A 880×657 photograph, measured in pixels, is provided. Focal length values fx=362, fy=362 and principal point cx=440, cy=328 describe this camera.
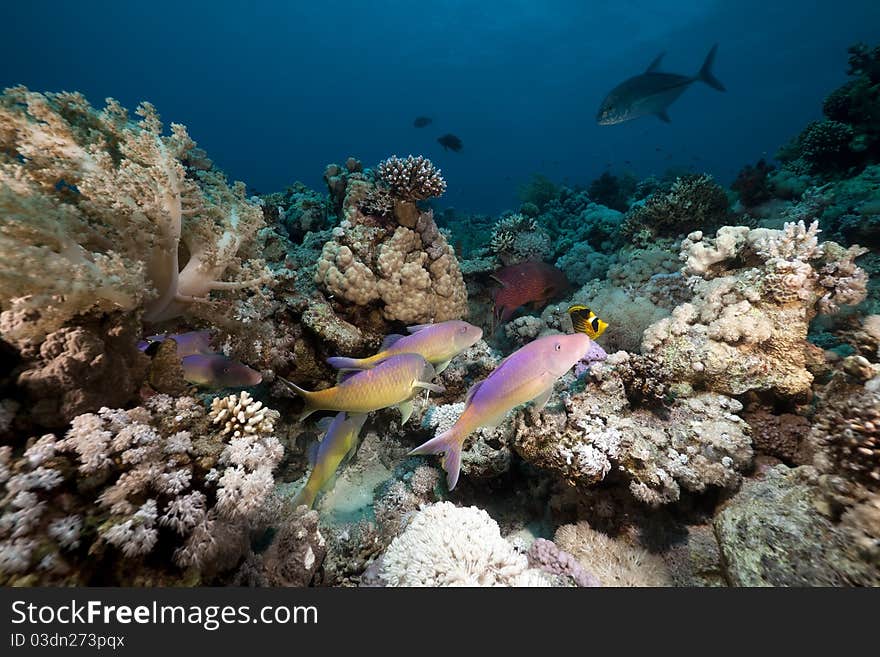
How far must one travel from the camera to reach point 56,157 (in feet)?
6.93

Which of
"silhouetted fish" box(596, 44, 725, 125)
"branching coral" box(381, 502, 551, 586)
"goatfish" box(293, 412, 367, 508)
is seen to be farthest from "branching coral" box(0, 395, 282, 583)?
"silhouetted fish" box(596, 44, 725, 125)

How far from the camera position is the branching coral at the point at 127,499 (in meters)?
1.47

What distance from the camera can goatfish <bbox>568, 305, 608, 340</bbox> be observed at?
2885mm

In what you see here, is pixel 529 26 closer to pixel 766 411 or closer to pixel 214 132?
pixel 214 132

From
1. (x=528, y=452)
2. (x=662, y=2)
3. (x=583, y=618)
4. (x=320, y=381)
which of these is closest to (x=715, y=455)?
(x=528, y=452)

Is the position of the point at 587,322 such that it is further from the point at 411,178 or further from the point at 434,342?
the point at 411,178

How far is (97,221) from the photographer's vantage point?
232 centimetres

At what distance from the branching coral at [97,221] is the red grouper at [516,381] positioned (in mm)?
1958

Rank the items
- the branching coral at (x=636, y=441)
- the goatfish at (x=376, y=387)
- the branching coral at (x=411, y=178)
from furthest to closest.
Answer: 1. the branching coral at (x=411, y=178)
2. the branching coral at (x=636, y=441)
3. the goatfish at (x=376, y=387)

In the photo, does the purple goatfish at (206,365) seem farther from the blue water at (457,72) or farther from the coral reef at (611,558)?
the blue water at (457,72)

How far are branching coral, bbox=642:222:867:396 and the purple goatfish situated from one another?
3.46 metres

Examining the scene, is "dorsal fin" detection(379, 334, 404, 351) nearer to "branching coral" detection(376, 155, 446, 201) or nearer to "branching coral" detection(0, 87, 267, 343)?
"branching coral" detection(0, 87, 267, 343)

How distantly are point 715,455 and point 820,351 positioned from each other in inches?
56.0

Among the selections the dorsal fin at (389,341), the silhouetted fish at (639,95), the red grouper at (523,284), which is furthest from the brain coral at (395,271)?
the silhouetted fish at (639,95)
